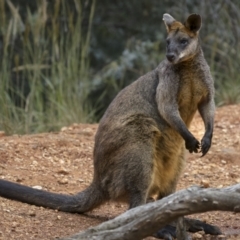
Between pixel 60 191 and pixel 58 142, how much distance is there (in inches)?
47.0

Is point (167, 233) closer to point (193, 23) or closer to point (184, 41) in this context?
point (184, 41)

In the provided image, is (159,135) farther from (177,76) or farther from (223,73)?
(223,73)

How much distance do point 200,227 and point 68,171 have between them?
1.64 m

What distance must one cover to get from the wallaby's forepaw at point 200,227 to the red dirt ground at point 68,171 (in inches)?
2.3

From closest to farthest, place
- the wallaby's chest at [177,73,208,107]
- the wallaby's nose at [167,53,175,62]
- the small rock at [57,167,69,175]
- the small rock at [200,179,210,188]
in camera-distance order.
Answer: the wallaby's nose at [167,53,175,62] → the wallaby's chest at [177,73,208,107] → the small rock at [200,179,210,188] → the small rock at [57,167,69,175]

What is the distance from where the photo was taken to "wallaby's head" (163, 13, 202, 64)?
5.75 m

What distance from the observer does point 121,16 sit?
1391cm

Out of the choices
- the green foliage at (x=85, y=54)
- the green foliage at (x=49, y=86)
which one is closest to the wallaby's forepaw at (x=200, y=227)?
the green foliage at (x=85, y=54)

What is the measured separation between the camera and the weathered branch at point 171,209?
4219 mm

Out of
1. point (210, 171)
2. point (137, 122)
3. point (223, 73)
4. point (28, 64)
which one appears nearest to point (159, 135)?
point (137, 122)

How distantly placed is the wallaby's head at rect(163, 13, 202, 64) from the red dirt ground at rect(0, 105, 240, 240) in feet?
4.34

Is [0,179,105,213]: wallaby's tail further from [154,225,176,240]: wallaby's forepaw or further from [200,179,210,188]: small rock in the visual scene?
[200,179,210,188]: small rock

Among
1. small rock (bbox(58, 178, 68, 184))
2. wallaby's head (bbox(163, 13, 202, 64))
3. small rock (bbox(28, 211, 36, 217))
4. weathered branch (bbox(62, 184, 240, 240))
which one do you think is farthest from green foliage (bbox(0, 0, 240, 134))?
weathered branch (bbox(62, 184, 240, 240))

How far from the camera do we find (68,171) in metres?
6.89
